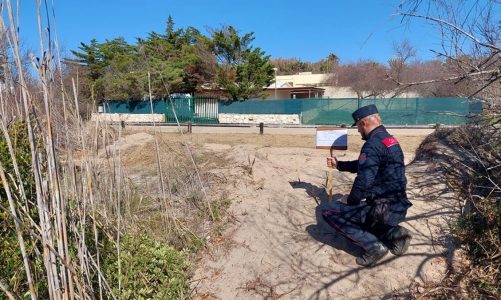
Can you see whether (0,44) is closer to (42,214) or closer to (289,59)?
(42,214)

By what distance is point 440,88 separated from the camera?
12.7 ft

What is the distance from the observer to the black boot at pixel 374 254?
349 centimetres

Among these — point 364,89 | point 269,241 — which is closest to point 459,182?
point 269,241

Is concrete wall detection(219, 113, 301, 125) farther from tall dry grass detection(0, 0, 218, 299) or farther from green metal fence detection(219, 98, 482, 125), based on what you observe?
tall dry grass detection(0, 0, 218, 299)

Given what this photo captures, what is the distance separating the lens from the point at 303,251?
4.03 metres

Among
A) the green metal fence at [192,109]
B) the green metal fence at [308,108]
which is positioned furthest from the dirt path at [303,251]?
the green metal fence at [192,109]

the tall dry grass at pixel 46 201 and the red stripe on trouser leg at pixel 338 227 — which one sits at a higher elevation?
the tall dry grass at pixel 46 201

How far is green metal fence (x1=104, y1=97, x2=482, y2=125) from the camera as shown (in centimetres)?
2297

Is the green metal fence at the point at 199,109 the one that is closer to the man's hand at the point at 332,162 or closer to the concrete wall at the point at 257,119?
the concrete wall at the point at 257,119

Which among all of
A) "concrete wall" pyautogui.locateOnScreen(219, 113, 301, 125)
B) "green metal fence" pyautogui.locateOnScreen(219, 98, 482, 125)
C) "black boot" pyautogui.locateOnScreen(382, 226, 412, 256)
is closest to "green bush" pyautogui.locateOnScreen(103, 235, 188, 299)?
"black boot" pyautogui.locateOnScreen(382, 226, 412, 256)

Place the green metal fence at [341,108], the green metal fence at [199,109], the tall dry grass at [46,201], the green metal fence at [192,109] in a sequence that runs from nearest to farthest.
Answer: the tall dry grass at [46,201] → the green metal fence at [341,108] → the green metal fence at [192,109] → the green metal fence at [199,109]

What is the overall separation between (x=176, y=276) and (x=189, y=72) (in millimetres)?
27553

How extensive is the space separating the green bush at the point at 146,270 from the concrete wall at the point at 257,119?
23189mm

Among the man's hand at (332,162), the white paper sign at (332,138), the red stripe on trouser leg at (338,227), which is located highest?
the white paper sign at (332,138)
